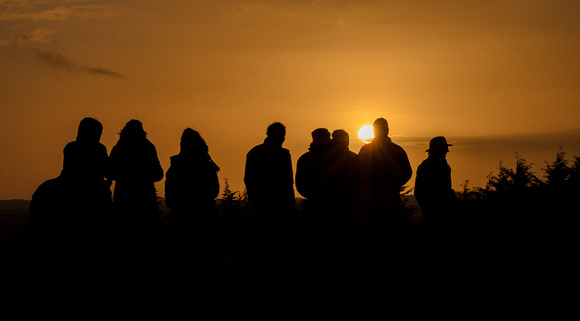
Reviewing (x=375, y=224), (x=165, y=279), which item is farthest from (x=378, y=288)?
(x=165, y=279)

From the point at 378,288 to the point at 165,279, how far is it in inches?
113

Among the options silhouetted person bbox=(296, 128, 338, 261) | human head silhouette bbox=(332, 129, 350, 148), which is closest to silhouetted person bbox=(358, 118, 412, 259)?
human head silhouette bbox=(332, 129, 350, 148)

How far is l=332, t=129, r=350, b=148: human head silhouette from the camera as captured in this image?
31.4 ft

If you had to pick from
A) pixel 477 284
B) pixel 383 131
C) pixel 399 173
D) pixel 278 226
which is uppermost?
pixel 383 131

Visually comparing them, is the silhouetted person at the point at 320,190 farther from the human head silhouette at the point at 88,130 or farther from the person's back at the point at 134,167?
the human head silhouette at the point at 88,130

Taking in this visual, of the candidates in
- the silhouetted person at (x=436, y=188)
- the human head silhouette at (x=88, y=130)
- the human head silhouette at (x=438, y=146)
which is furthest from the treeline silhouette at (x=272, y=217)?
the human head silhouette at (x=438, y=146)

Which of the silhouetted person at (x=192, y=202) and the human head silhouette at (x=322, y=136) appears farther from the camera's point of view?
the silhouetted person at (x=192, y=202)

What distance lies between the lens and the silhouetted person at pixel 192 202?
9844mm

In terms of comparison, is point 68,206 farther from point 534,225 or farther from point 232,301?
point 534,225

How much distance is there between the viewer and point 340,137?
9.59m

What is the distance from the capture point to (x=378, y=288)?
880 cm

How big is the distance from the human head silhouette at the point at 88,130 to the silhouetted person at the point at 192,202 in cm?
146

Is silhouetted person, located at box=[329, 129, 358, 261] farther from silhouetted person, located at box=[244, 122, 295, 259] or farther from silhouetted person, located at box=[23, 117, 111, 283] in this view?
silhouetted person, located at box=[23, 117, 111, 283]

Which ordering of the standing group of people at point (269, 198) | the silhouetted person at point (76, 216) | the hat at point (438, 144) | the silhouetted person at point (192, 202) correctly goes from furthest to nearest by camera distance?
the hat at point (438, 144)
the silhouetted person at point (192, 202)
the standing group of people at point (269, 198)
the silhouetted person at point (76, 216)
